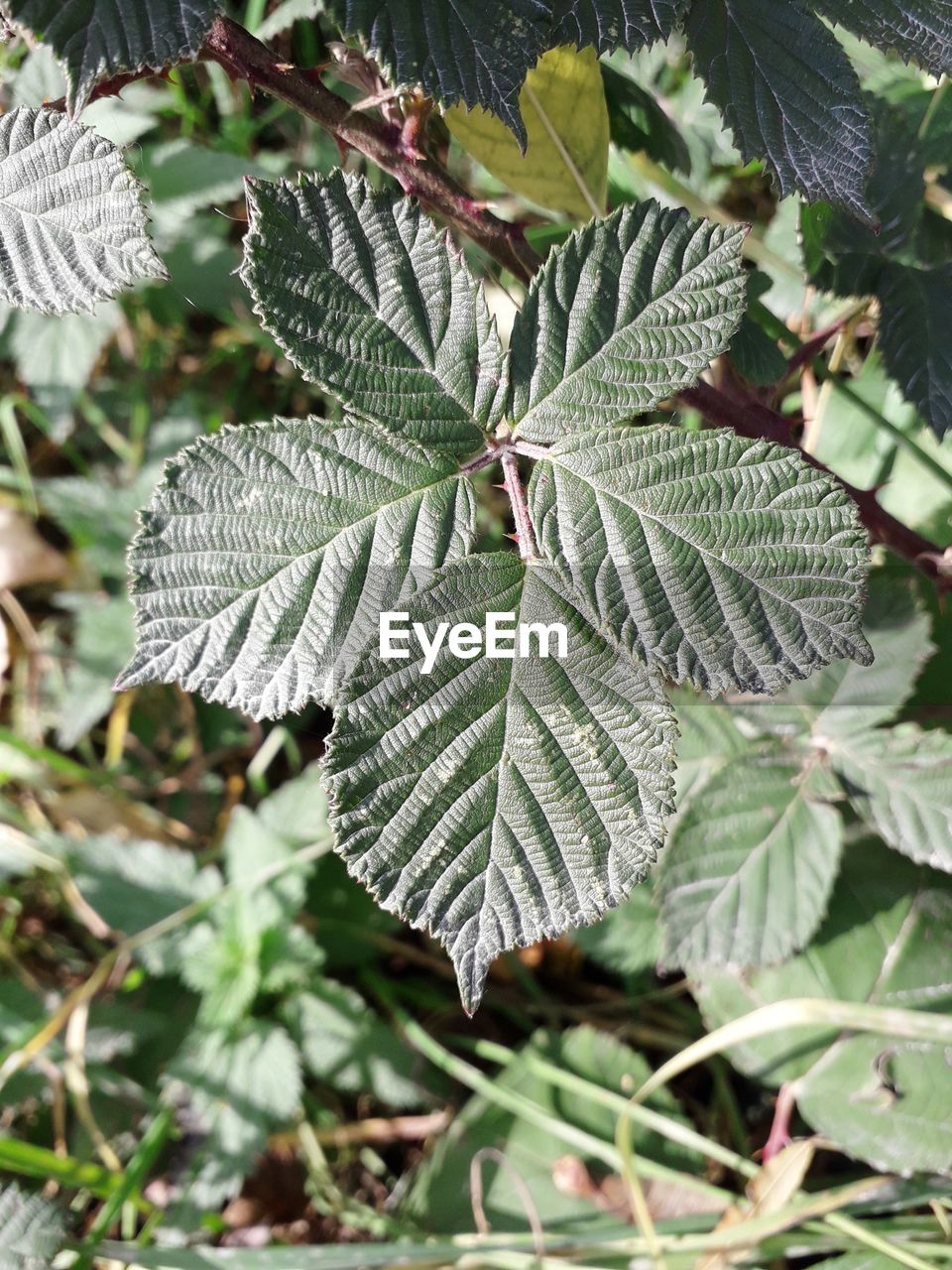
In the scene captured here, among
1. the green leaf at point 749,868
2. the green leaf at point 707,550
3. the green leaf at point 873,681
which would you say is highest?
the green leaf at point 707,550

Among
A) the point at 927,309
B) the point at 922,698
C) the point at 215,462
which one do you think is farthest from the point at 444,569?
the point at 922,698

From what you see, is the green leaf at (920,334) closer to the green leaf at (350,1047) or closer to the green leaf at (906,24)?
the green leaf at (906,24)

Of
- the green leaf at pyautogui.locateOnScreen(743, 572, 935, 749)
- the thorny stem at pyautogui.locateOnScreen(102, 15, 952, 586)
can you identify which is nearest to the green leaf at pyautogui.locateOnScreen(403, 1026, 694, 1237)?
the green leaf at pyautogui.locateOnScreen(743, 572, 935, 749)

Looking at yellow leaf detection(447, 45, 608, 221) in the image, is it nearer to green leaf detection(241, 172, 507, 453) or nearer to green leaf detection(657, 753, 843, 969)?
green leaf detection(241, 172, 507, 453)

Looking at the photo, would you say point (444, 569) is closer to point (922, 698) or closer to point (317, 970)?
point (922, 698)

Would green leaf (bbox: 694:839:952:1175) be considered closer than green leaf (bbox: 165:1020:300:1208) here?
Yes

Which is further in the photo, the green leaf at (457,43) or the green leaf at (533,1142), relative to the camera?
the green leaf at (533,1142)

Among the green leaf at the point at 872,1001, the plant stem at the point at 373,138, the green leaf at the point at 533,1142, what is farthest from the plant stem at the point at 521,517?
the green leaf at the point at 533,1142

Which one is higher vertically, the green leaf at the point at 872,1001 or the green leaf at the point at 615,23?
the green leaf at the point at 615,23
